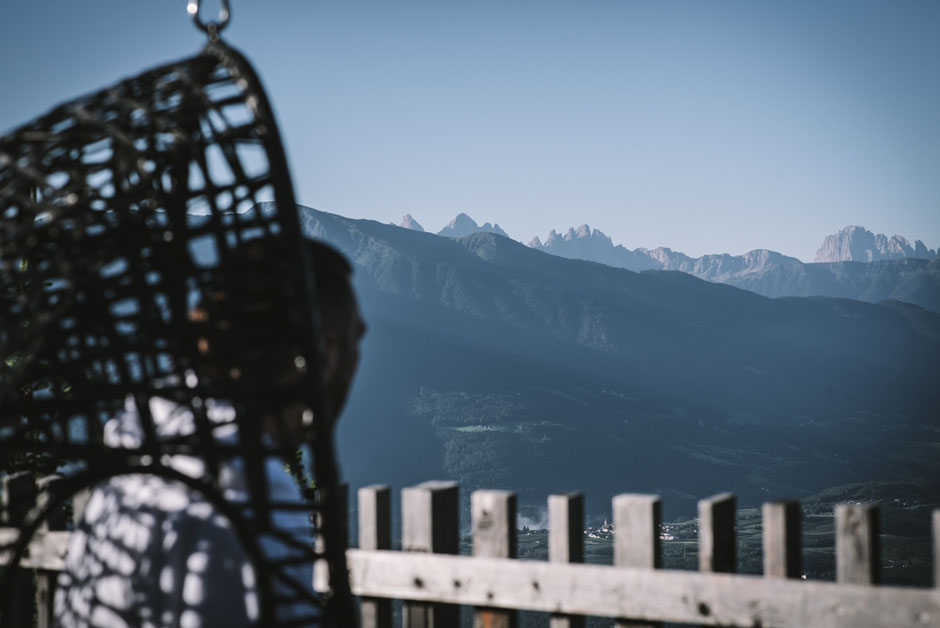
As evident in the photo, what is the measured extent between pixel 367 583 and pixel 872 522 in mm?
1830

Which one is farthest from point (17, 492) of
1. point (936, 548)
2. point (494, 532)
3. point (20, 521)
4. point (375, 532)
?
point (936, 548)

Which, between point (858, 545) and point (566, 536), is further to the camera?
point (566, 536)

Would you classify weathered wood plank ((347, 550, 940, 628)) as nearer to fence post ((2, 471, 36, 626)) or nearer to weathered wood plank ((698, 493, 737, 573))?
weathered wood plank ((698, 493, 737, 573))

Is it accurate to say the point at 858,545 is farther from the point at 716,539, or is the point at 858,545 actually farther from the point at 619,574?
the point at 619,574

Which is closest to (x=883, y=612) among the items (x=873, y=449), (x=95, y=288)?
(x=95, y=288)

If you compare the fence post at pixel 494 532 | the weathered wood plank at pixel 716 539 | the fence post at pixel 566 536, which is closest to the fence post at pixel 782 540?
the weathered wood plank at pixel 716 539

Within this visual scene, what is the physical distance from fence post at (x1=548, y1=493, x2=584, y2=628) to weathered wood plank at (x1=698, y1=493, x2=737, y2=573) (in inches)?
17.4

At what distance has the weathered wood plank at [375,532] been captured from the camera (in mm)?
3527

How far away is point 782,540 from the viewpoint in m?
3.04

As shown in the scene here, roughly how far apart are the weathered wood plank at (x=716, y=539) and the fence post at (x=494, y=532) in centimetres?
69

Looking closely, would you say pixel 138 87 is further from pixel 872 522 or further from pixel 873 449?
pixel 873 449

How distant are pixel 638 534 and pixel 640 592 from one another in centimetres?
20

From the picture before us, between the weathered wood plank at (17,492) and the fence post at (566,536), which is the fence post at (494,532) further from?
the weathered wood plank at (17,492)

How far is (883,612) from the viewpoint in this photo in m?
2.76
